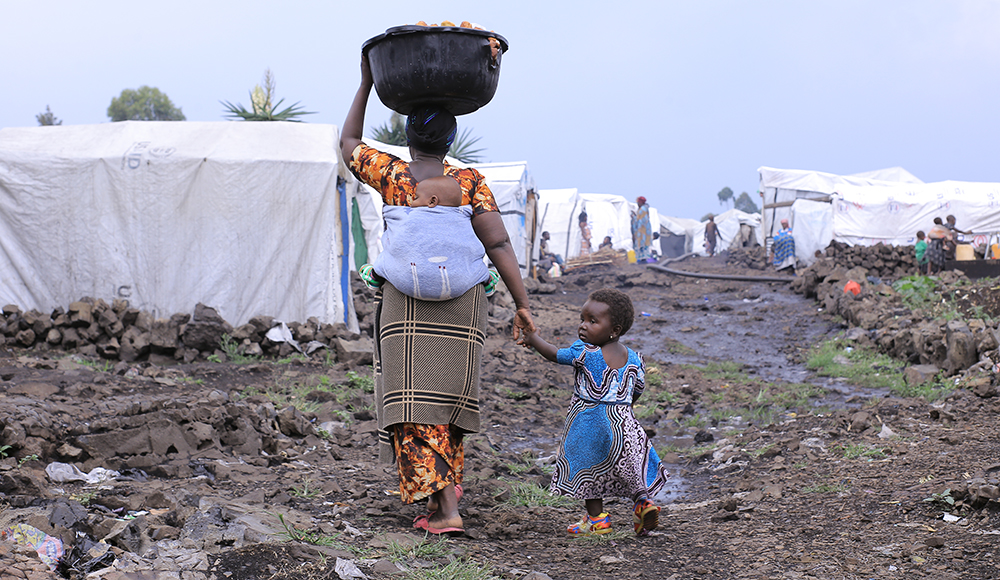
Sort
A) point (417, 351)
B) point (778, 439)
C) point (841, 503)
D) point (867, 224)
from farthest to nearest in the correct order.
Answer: point (867, 224) < point (778, 439) < point (841, 503) < point (417, 351)

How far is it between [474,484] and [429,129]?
5.72 feet

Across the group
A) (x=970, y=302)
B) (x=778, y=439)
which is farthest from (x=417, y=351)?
(x=970, y=302)

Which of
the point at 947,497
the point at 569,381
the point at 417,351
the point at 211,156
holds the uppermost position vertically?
the point at 211,156

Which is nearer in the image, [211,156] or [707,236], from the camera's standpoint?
[211,156]

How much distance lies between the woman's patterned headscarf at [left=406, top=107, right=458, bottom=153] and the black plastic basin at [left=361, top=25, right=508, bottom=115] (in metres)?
0.05

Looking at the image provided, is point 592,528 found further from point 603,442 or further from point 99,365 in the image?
point 99,365

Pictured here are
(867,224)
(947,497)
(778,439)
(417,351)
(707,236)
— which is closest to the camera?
(417,351)

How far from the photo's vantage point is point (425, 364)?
9.04 ft

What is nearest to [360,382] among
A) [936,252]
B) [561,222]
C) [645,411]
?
[645,411]

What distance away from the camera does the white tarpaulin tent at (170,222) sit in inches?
308

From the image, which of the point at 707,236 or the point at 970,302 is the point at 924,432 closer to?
the point at 970,302

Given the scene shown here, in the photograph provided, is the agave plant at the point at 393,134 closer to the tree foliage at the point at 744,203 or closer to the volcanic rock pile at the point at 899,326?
the volcanic rock pile at the point at 899,326

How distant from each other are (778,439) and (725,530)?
1798mm

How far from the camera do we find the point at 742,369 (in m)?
8.40
